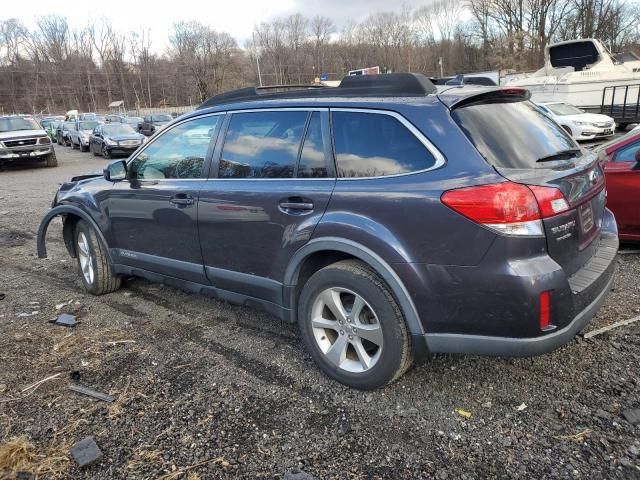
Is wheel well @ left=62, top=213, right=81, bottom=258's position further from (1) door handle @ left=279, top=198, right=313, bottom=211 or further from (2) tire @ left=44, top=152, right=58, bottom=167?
(2) tire @ left=44, top=152, right=58, bottom=167

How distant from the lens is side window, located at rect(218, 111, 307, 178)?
3289mm

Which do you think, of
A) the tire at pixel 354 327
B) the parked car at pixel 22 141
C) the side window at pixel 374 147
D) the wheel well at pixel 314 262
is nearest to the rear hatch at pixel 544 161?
the side window at pixel 374 147

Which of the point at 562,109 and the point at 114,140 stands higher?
the point at 562,109

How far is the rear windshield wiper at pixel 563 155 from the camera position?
2855 millimetres

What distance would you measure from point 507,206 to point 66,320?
3.76 m

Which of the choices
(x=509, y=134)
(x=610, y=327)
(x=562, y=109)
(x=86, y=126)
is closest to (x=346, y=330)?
(x=509, y=134)

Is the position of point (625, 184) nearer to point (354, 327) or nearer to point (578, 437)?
point (578, 437)

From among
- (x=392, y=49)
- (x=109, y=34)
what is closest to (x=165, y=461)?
(x=392, y=49)

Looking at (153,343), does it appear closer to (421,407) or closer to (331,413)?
(331,413)

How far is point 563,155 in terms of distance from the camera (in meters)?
3.02

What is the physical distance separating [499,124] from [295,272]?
1492 mm

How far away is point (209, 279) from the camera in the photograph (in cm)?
384

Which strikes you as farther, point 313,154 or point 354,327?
point 313,154

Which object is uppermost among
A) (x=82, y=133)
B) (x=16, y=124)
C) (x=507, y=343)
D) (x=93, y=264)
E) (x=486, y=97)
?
(x=486, y=97)
